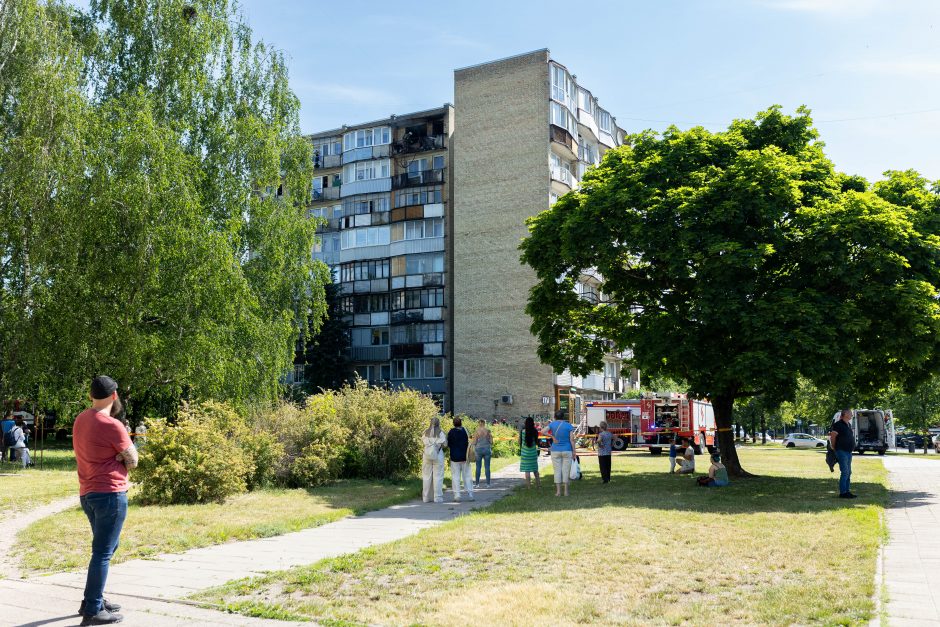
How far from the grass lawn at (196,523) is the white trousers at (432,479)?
573 mm

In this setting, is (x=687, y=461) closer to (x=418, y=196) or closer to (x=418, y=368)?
(x=418, y=368)

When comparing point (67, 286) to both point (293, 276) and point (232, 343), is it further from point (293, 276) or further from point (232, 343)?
point (293, 276)

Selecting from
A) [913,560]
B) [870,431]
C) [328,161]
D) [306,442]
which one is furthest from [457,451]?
[328,161]

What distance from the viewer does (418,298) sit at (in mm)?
57562

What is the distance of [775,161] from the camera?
1975cm

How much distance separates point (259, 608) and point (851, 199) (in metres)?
16.9

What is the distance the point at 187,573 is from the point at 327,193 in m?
58.9

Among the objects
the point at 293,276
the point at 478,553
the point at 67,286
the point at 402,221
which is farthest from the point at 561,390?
the point at 478,553

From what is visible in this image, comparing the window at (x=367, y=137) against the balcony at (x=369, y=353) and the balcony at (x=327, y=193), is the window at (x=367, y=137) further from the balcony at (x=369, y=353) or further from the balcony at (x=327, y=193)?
the balcony at (x=369, y=353)

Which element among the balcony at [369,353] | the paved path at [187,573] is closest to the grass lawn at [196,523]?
the paved path at [187,573]

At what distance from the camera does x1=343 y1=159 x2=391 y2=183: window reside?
196ft

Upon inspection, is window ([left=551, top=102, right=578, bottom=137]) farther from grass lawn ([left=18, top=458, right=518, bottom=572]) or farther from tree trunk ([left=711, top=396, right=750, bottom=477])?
grass lawn ([left=18, top=458, right=518, bottom=572])

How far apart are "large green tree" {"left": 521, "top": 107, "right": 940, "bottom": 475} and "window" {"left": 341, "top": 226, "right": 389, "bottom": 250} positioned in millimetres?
35895

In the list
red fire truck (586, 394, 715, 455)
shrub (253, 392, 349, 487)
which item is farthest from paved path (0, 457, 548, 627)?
red fire truck (586, 394, 715, 455)
